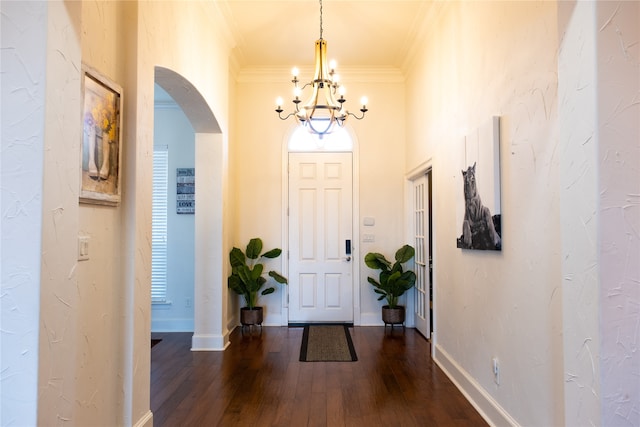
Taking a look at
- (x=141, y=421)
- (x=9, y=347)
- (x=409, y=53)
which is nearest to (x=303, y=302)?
(x=141, y=421)

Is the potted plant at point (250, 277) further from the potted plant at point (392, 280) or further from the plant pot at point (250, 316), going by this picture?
the potted plant at point (392, 280)

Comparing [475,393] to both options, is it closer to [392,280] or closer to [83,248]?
[392,280]

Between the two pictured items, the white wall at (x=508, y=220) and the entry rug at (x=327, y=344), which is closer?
the white wall at (x=508, y=220)

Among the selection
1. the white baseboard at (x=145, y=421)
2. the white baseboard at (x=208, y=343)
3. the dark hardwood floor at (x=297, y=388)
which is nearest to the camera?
the white baseboard at (x=145, y=421)

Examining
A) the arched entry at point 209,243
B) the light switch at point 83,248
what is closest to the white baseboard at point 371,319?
the arched entry at point 209,243

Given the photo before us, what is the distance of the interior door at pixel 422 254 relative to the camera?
4457 mm

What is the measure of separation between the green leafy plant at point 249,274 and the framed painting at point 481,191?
2.47 metres

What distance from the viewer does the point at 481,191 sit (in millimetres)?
2594

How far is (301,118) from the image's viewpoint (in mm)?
3463

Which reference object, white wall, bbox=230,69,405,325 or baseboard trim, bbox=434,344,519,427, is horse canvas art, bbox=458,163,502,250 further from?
white wall, bbox=230,69,405,325

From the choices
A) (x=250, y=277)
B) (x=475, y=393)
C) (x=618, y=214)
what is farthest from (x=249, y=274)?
(x=618, y=214)

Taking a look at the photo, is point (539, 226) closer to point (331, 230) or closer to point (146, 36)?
point (146, 36)

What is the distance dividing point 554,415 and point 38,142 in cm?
250

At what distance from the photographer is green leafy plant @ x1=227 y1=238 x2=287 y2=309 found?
453cm
